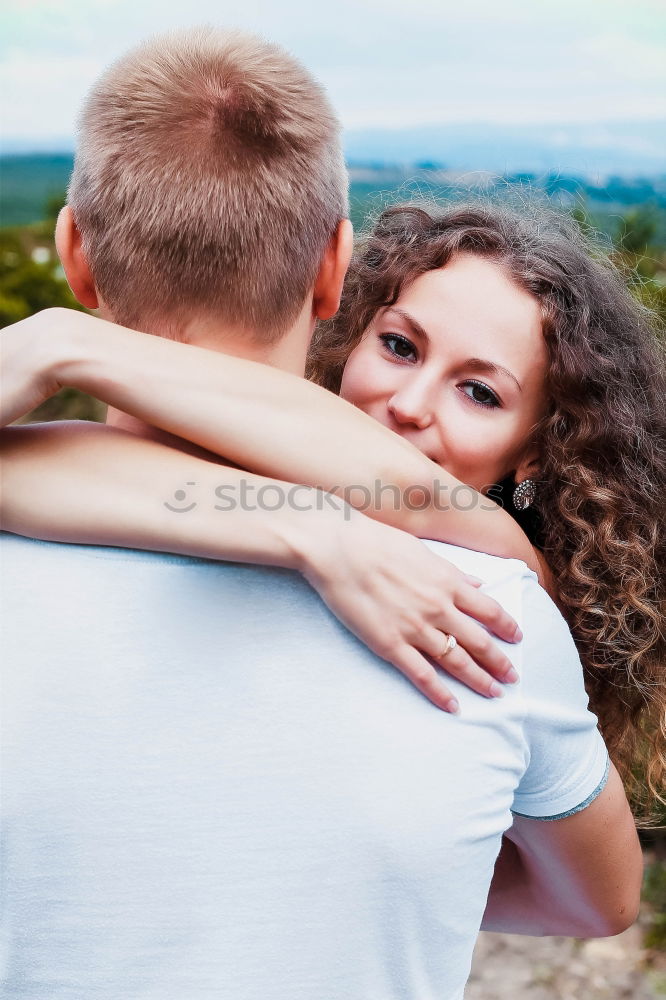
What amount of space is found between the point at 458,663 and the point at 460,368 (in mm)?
1033

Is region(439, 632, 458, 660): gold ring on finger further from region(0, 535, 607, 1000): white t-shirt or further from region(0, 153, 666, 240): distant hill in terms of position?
region(0, 153, 666, 240): distant hill

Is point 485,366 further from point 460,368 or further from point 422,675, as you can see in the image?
point 422,675

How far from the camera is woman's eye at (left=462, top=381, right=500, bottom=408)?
2252mm

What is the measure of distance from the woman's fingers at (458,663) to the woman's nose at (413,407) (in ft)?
2.93

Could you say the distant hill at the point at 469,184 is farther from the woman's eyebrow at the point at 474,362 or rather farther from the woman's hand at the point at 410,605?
the woman's hand at the point at 410,605

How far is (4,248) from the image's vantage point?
8.23m

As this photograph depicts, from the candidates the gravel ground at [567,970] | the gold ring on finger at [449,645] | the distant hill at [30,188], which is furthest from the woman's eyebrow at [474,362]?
the distant hill at [30,188]

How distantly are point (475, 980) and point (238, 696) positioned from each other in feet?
12.2

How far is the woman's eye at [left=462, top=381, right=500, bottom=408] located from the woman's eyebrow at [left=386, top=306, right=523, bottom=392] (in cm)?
4

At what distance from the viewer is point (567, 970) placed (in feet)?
14.3

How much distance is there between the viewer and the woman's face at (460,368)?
220 centimetres

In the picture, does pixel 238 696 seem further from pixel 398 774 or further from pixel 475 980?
pixel 475 980

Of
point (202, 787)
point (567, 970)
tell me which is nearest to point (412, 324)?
point (202, 787)

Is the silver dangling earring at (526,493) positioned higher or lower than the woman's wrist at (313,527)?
lower
